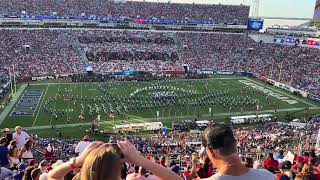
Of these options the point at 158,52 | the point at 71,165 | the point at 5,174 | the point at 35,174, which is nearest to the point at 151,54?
the point at 158,52


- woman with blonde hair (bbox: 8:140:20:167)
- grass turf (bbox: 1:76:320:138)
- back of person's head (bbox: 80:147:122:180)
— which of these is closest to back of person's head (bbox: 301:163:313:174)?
back of person's head (bbox: 80:147:122:180)

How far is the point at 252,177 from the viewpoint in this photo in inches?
105

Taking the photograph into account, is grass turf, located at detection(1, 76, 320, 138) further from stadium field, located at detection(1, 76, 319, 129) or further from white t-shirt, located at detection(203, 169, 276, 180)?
white t-shirt, located at detection(203, 169, 276, 180)

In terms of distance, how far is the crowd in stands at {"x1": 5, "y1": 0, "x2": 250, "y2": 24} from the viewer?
58.3 m

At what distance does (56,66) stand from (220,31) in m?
30.5

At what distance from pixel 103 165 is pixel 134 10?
6444 centimetres

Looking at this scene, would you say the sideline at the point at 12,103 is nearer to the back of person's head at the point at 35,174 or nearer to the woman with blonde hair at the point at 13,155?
the woman with blonde hair at the point at 13,155

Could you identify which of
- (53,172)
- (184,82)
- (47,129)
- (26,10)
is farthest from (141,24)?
(53,172)

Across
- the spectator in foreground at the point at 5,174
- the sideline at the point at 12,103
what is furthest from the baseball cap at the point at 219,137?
the sideline at the point at 12,103

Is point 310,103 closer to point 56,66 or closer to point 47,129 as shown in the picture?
point 47,129

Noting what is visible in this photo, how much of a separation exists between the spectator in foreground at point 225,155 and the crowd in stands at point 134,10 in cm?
5840

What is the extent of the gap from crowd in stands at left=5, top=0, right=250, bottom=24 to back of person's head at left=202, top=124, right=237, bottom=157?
192ft

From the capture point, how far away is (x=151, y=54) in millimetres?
54594

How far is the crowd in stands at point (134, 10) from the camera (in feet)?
191
